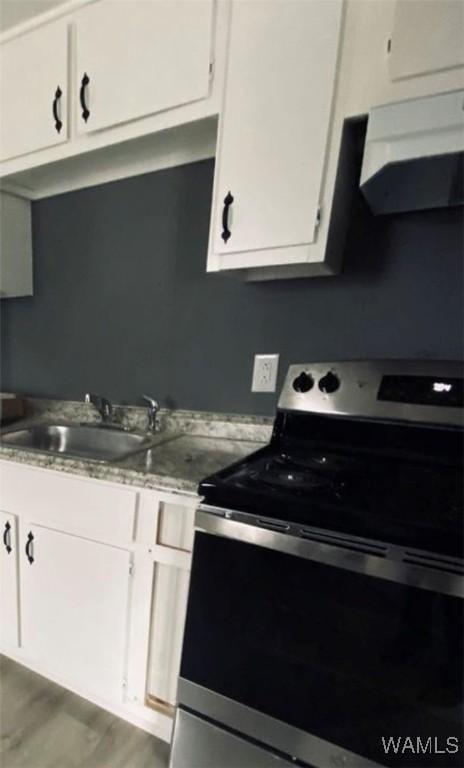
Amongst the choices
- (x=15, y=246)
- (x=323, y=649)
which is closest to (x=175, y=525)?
(x=323, y=649)

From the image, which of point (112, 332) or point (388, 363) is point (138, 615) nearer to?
point (388, 363)

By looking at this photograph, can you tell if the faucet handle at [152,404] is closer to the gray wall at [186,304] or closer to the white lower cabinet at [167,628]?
the gray wall at [186,304]

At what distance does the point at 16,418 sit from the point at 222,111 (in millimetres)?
1631

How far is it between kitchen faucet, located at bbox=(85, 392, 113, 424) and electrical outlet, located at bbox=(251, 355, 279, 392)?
2.19 feet

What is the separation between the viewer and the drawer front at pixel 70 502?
1.10m


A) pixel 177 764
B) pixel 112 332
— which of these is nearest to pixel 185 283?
pixel 112 332

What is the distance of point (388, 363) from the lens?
1.11 metres

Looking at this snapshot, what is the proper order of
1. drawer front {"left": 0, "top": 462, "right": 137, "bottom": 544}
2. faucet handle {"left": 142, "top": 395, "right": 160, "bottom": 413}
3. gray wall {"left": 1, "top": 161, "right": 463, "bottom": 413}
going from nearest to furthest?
drawer front {"left": 0, "top": 462, "right": 137, "bottom": 544} → gray wall {"left": 1, "top": 161, "right": 463, "bottom": 413} → faucet handle {"left": 142, "top": 395, "right": 160, "bottom": 413}

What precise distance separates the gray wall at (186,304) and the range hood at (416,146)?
23cm

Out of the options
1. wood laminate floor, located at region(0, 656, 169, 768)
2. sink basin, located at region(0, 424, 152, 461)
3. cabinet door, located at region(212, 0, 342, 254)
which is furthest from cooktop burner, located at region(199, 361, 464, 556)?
wood laminate floor, located at region(0, 656, 169, 768)

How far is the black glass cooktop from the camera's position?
0.72 metres

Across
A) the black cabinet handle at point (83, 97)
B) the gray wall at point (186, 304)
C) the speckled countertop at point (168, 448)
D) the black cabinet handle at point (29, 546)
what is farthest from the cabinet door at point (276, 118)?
the black cabinet handle at point (29, 546)

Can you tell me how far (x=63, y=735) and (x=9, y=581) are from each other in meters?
0.51

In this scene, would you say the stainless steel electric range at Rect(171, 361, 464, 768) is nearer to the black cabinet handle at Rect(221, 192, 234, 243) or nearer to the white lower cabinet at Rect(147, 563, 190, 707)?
the white lower cabinet at Rect(147, 563, 190, 707)
